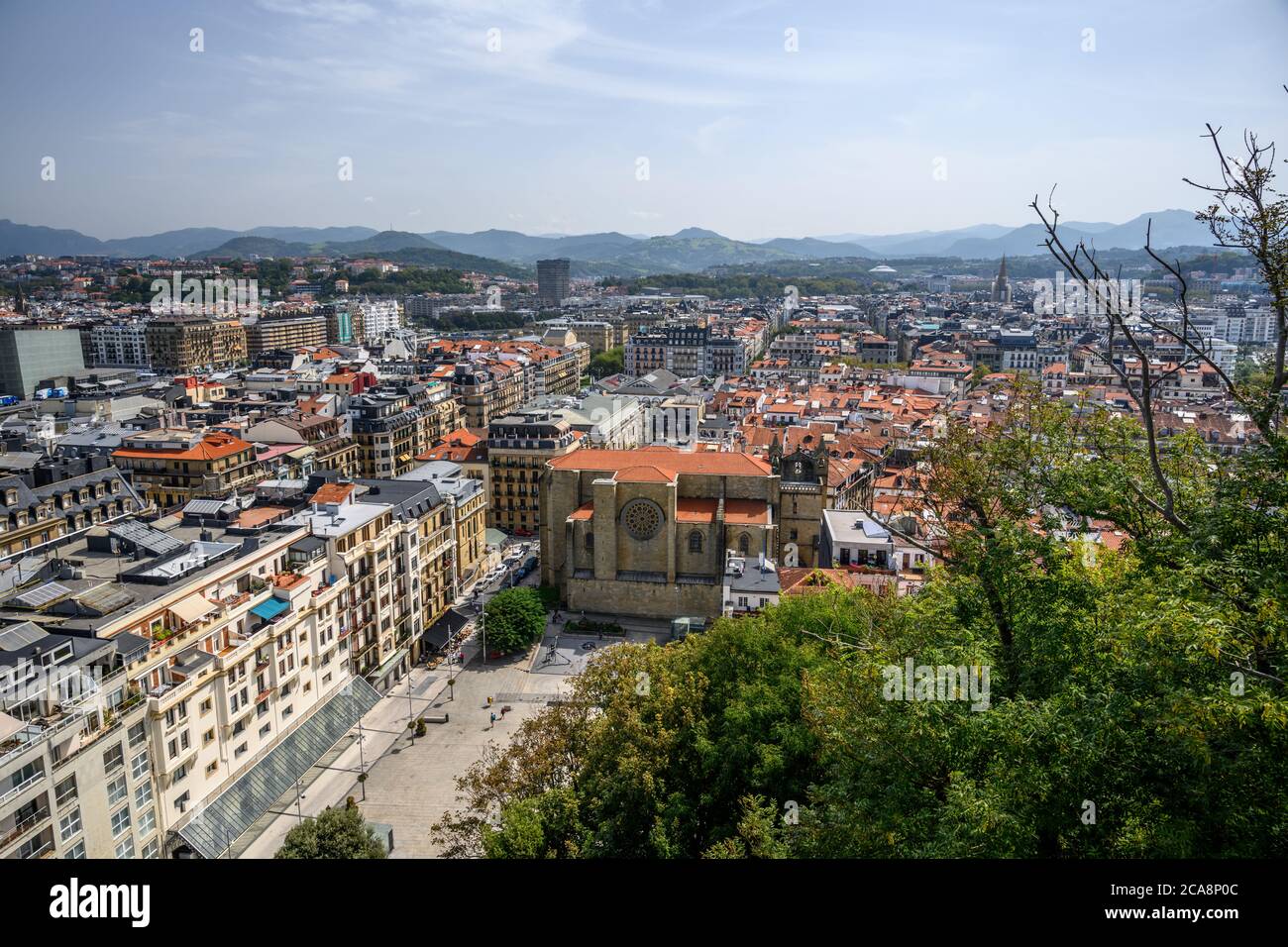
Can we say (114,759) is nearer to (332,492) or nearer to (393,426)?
(332,492)

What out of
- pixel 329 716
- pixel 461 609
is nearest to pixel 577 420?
pixel 461 609

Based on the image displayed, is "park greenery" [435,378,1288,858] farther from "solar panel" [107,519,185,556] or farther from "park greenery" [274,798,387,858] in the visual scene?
"solar panel" [107,519,185,556]

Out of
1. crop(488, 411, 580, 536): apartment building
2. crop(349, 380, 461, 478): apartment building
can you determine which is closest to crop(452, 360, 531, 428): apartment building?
crop(349, 380, 461, 478): apartment building

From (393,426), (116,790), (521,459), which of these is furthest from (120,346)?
(116,790)

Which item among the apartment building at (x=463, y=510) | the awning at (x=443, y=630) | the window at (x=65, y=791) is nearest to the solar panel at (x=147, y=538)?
the window at (x=65, y=791)
